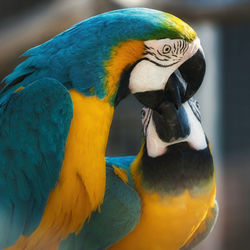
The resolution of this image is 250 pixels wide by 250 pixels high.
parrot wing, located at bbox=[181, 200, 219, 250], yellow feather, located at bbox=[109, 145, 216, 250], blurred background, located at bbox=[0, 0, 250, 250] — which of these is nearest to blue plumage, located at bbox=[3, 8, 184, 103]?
yellow feather, located at bbox=[109, 145, 216, 250]

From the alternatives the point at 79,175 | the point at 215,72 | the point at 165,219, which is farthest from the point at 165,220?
the point at 215,72

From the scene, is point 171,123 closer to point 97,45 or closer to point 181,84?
point 181,84

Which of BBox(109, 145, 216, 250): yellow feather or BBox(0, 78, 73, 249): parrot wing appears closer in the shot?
BBox(0, 78, 73, 249): parrot wing

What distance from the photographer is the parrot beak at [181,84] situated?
0.93 m

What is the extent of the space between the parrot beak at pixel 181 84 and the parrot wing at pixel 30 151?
0.58 feet

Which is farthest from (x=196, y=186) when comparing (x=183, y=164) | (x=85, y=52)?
(x=85, y=52)

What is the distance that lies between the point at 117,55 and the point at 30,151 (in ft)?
0.72

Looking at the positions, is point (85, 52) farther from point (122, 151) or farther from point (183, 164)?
point (122, 151)

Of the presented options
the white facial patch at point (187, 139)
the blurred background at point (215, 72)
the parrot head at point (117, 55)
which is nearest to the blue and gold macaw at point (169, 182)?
the white facial patch at point (187, 139)

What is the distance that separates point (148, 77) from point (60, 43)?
168 millimetres

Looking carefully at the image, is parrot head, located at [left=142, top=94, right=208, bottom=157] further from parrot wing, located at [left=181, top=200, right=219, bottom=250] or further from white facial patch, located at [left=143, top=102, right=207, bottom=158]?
parrot wing, located at [left=181, top=200, right=219, bottom=250]

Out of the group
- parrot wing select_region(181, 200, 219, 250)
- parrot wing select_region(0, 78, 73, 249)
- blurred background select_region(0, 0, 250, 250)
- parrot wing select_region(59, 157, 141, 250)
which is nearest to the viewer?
parrot wing select_region(0, 78, 73, 249)

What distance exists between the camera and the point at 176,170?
40.2 inches

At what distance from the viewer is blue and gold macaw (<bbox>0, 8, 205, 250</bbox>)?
84cm
